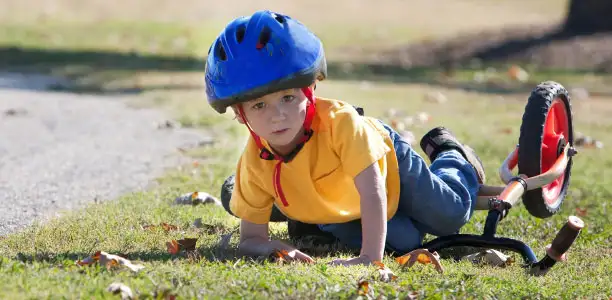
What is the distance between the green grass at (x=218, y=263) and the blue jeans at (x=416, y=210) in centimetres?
20

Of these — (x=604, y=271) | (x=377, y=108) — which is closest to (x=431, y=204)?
(x=604, y=271)

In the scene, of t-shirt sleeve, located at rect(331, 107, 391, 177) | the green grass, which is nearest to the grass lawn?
the green grass

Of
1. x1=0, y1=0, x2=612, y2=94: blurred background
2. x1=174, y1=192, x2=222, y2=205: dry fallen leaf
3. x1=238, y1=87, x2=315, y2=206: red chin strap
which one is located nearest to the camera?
x1=238, y1=87, x2=315, y2=206: red chin strap

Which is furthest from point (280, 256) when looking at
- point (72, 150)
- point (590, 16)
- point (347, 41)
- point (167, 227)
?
point (347, 41)

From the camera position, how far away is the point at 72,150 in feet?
26.4

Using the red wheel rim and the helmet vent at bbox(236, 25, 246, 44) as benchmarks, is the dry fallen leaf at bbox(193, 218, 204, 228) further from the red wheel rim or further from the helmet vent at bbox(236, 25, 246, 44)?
the red wheel rim

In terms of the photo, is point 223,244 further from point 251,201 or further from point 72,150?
point 72,150

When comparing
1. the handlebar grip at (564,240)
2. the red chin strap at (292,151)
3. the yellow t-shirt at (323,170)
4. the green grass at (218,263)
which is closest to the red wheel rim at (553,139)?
the green grass at (218,263)

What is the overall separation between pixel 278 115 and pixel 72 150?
4078mm

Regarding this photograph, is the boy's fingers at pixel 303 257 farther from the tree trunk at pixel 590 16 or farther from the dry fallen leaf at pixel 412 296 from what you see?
the tree trunk at pixel 590 16

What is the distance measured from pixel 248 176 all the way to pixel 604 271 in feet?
5.63

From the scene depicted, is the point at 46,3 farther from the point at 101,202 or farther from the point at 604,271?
the point at 604,271

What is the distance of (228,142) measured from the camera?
8727 millimetres

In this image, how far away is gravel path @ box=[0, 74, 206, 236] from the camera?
6.16m
